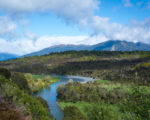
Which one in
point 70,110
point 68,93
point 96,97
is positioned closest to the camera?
point 70,110

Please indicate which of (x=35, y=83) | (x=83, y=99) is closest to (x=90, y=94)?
(x=83, y=99)

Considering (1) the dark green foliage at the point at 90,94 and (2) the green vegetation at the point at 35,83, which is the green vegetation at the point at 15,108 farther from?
(2) the green vegetation at the point at 35,83

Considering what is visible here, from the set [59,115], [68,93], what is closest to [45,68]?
[68,93]

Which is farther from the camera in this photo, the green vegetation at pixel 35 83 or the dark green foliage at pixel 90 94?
the green vegetation at pixel 35 83

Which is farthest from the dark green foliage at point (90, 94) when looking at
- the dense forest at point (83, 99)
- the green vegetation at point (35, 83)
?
the green vegetation at point (35, 83)

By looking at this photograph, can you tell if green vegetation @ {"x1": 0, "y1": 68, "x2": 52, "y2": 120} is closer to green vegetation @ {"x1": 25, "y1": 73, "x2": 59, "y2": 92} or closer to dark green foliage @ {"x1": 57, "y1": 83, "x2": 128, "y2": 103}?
dark green foliage @ {"x1": 57, "y1": 83, "x2": 128, "y2": 103}

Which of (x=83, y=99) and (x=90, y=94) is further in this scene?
(x=90, y=94)

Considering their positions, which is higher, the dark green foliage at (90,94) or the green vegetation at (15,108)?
the green vegetation at (15,108)

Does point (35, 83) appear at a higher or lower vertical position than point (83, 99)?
higher

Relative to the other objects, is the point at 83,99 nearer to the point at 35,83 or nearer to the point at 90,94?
the point at 90,94

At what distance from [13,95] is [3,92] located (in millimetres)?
995

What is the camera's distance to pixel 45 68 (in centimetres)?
14338

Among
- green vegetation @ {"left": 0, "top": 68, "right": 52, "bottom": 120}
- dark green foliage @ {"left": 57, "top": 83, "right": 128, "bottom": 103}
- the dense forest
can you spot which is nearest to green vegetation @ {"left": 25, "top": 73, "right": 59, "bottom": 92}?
the dense forest

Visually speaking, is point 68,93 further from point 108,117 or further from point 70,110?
point 108,117
